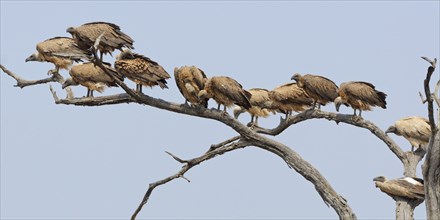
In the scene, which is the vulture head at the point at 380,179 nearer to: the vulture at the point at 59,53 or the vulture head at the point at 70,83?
the vulture at the point at 59,53

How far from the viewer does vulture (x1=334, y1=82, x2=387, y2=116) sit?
15.9 m

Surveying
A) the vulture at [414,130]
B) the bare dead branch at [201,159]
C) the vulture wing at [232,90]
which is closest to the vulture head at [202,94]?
the vulture wing at [232,90]

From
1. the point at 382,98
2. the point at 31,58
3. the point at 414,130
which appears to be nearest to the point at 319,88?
the point at 382,98

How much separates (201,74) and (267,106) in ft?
12.2

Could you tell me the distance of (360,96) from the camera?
16.0m

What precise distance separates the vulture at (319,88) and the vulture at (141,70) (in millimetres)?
3168

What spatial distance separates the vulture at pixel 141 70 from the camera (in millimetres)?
14422

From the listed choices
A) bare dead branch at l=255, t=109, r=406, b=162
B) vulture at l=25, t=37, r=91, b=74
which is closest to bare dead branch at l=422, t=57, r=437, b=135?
bare dead branch at l=255, t=109, r=406, b=162

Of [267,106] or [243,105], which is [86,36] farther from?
[267,106]

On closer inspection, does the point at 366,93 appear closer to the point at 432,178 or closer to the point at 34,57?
the point at 432,178

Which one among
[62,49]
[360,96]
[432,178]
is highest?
[62,49]

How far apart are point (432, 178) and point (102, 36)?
5.02m

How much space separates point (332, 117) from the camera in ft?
52.2

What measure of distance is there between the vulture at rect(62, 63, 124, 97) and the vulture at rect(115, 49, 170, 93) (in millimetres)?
499
